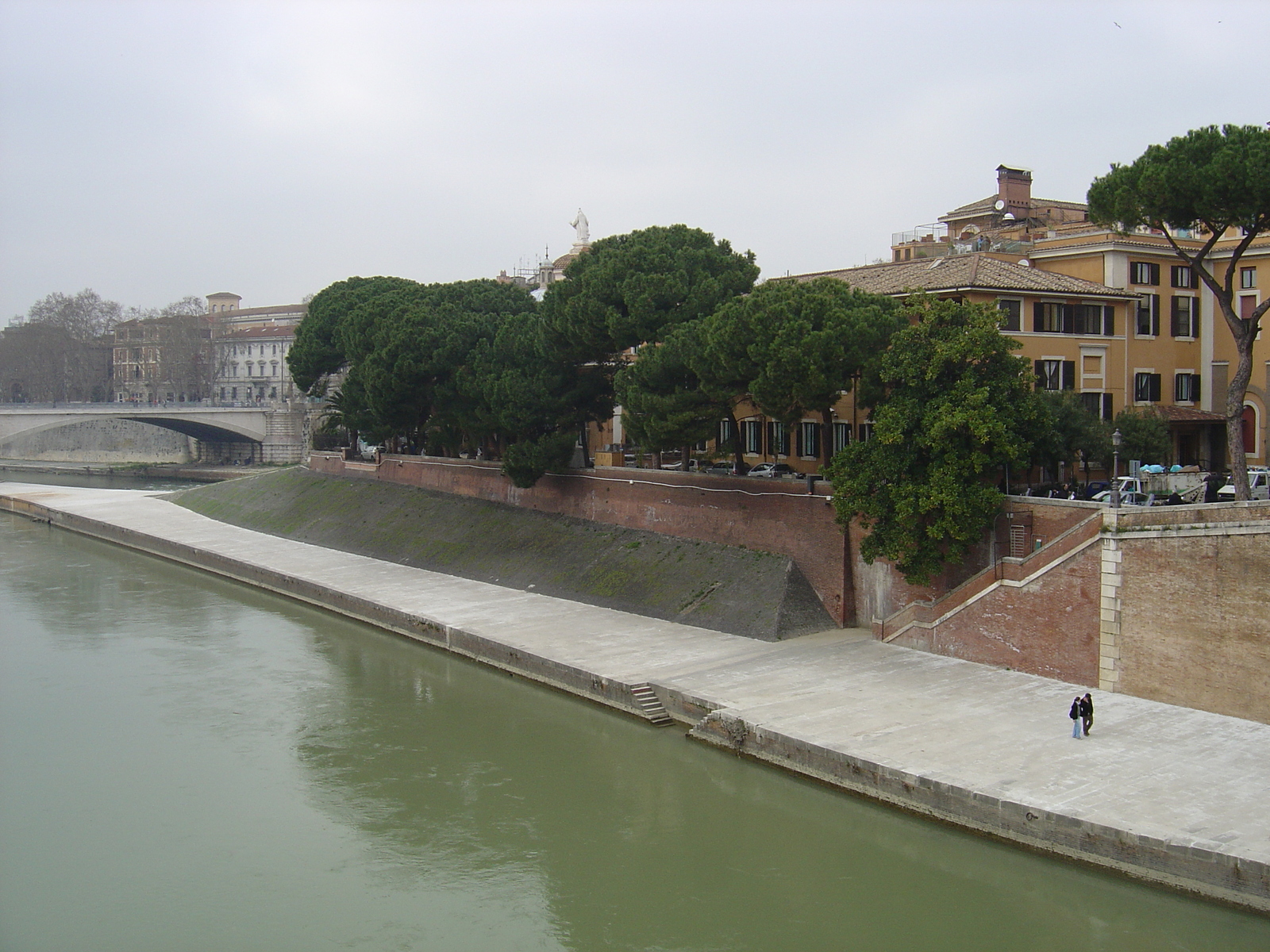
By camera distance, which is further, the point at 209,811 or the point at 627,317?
the point at 627,317

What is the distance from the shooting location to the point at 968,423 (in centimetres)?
2003

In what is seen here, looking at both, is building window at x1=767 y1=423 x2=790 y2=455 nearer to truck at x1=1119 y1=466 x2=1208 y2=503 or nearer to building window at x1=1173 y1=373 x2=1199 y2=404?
truck at x1=1119 y1=466 x2=1208 y2=503

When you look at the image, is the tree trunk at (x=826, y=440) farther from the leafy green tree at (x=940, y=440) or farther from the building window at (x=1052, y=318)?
the building window at (x=1052, y=318)

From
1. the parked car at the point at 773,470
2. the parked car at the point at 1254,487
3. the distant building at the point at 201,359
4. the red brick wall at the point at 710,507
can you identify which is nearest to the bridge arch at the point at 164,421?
the distant building at the point at 201,359

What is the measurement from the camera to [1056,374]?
2728 cm

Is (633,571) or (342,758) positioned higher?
(633,571)

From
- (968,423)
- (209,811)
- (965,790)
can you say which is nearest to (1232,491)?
(968,423)

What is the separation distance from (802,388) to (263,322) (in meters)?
85.0

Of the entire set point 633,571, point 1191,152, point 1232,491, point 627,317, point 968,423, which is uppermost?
point 1191,152

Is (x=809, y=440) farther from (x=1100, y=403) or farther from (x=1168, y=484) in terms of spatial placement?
(x=1168, y=484)

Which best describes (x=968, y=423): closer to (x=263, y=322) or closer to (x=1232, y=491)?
(x=1232, y=491)

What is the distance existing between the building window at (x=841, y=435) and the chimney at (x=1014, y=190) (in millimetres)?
17800

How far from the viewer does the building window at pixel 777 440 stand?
30.5 metres

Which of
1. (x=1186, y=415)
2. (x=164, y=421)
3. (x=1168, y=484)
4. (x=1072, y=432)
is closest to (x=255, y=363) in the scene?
(x=164, y=421)
